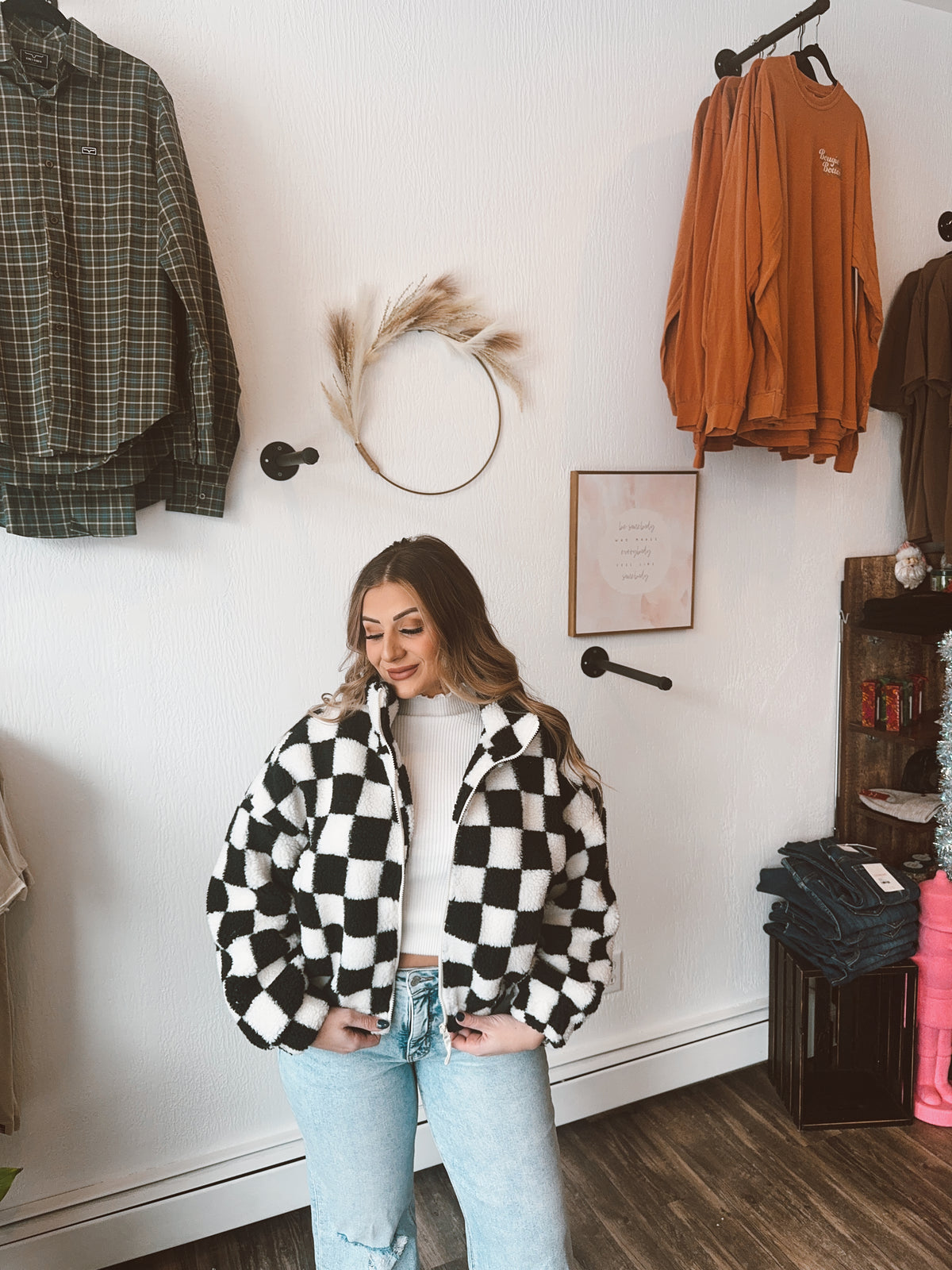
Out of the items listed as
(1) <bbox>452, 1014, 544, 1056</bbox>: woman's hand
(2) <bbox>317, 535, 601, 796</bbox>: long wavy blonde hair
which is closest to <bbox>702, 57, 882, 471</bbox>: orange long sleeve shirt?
(2) <bbox>317, 535, 601, 796</bbox>: long wavy blonde hair

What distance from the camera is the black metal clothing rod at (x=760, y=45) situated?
69.2 inches

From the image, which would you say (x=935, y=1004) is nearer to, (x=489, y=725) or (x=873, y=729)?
(x=873, y=729)

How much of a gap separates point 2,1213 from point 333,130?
2.00 meters

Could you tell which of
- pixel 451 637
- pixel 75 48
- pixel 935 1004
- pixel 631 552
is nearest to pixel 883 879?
pixel 935 1004

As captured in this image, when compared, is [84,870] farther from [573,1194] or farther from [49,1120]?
[573,1194]

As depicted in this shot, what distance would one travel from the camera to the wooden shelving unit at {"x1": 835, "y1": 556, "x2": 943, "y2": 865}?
2.36 meters

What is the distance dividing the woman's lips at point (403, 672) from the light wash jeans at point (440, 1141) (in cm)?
39

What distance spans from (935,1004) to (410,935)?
1508 mm

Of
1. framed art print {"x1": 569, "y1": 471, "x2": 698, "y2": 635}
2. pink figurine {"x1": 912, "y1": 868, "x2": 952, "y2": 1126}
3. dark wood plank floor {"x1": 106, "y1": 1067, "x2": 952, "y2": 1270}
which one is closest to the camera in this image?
dark wood plank floor {"x1": 106, "y1": 1067, "x2": 952, "y2": 1270}

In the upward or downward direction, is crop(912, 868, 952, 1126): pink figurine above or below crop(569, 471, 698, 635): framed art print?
below

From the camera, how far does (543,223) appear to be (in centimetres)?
191

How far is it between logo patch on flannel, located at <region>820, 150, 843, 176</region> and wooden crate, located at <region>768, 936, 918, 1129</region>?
167 centimetres

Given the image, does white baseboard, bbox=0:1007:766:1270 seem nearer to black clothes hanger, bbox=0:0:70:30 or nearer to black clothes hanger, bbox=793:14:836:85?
black clothes hanger, bbox=0:0:70:30

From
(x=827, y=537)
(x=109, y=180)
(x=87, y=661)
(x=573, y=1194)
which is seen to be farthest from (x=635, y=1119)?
(x=109, y=180)
